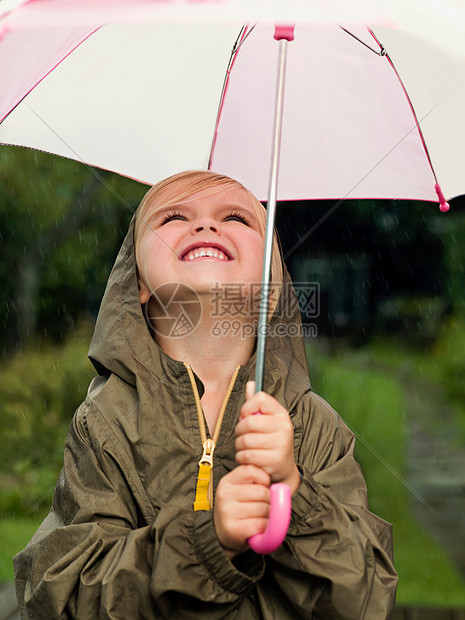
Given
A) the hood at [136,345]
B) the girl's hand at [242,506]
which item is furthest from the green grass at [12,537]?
the girl's hand at [242,506]

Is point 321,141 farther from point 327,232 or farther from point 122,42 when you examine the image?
point 327,232

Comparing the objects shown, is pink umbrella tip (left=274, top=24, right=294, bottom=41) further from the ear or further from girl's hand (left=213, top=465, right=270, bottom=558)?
girl's hand (left=213, top=465, right=270, bottom=558)

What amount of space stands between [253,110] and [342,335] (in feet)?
25.9

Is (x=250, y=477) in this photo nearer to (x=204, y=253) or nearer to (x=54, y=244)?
(x=204, y=253)

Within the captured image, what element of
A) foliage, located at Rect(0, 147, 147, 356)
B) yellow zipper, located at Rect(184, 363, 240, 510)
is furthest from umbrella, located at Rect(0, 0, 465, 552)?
foliage, located at Rect(0, 147, 147, 356)

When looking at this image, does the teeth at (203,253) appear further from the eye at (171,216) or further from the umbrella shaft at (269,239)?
the umbrella shaft at (269,239)

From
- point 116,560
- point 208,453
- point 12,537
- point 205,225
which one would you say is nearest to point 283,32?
point 205,225

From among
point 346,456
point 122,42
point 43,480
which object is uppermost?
point 122,42

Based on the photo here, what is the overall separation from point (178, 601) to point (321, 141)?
1617 millimetres

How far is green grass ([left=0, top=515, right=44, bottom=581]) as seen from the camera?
18.5 feet

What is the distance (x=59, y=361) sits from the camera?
7.20m

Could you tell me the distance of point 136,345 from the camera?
7.64ft

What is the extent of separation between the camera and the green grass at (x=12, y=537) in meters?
5.62

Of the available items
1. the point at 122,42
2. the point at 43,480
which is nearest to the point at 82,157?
the point at 122,42
